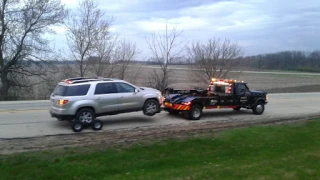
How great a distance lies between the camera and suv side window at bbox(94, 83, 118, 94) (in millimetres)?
13070

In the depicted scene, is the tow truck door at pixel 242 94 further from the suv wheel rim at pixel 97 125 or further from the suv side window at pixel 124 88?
the suv wheel rim at pixel 97 125

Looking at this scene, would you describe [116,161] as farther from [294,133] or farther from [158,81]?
[158,81]

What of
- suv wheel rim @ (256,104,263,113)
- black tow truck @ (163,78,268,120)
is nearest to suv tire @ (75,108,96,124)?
black tow truck @ (163,78,268,120)

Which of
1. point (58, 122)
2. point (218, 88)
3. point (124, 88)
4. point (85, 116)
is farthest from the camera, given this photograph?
point (218, 88)

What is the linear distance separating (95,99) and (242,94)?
7840mm

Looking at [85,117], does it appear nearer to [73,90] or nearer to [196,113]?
[73,90]

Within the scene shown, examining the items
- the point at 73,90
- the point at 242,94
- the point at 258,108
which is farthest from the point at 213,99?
the point at 73,90

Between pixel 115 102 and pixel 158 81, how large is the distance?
640 inches

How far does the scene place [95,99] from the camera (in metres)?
12.8

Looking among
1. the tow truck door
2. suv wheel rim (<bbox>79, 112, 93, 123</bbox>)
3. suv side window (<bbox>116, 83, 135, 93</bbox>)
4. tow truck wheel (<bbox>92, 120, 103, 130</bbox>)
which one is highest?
suv side window (<bbox>116, 83, 135, 93</bbox>)

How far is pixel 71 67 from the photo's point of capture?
28641 mm

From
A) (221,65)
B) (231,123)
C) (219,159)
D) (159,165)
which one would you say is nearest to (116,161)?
(159,165)

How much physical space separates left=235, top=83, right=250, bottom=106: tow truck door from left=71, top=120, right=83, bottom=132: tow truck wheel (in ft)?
26.9

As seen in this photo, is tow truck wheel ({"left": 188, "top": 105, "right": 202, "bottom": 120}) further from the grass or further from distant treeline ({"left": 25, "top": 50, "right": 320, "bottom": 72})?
distant treeline ({"left": 25, "top": 50, "right": 320, "bottom": 72})
